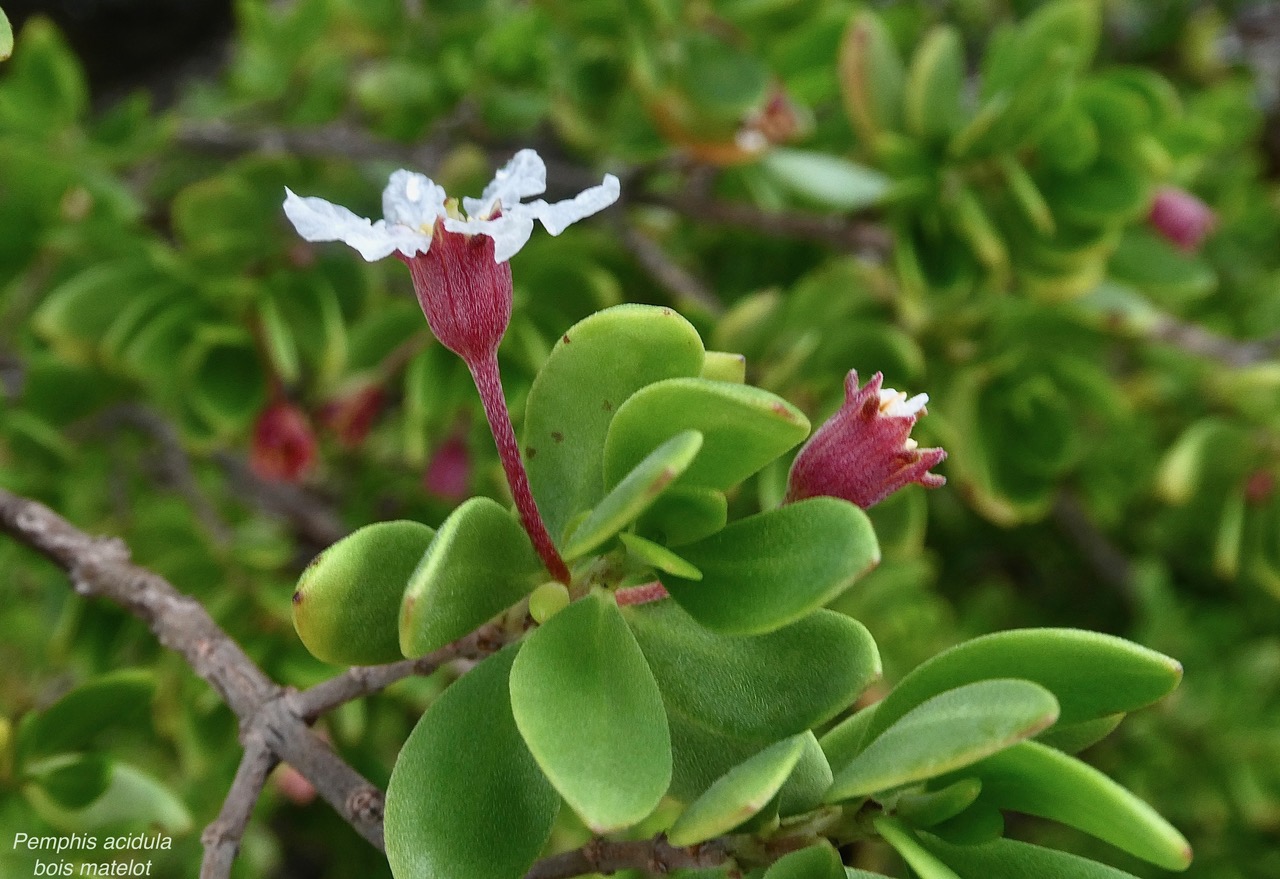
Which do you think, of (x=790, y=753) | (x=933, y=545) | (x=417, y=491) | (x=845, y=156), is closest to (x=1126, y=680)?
(x=790, y=753)

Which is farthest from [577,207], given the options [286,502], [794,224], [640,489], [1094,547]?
[1094,547]

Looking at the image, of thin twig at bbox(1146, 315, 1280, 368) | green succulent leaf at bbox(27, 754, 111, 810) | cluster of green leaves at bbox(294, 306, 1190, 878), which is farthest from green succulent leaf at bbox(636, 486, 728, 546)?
thin twig at bbox(1146, 315, 1280, 368)

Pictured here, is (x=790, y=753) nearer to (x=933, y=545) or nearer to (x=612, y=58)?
(x=612, y=58)

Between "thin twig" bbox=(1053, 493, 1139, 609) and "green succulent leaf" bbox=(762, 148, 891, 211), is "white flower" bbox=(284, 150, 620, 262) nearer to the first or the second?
"green succulent leaf" bbox=(762, 148, 891, 211)

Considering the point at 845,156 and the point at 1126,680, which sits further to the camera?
the point at 845,156

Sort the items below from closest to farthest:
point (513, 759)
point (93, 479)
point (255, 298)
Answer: point (513, 759) < point (255, 298) < point (93, 479)

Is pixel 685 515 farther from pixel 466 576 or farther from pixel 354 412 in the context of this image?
pixel 354 412
